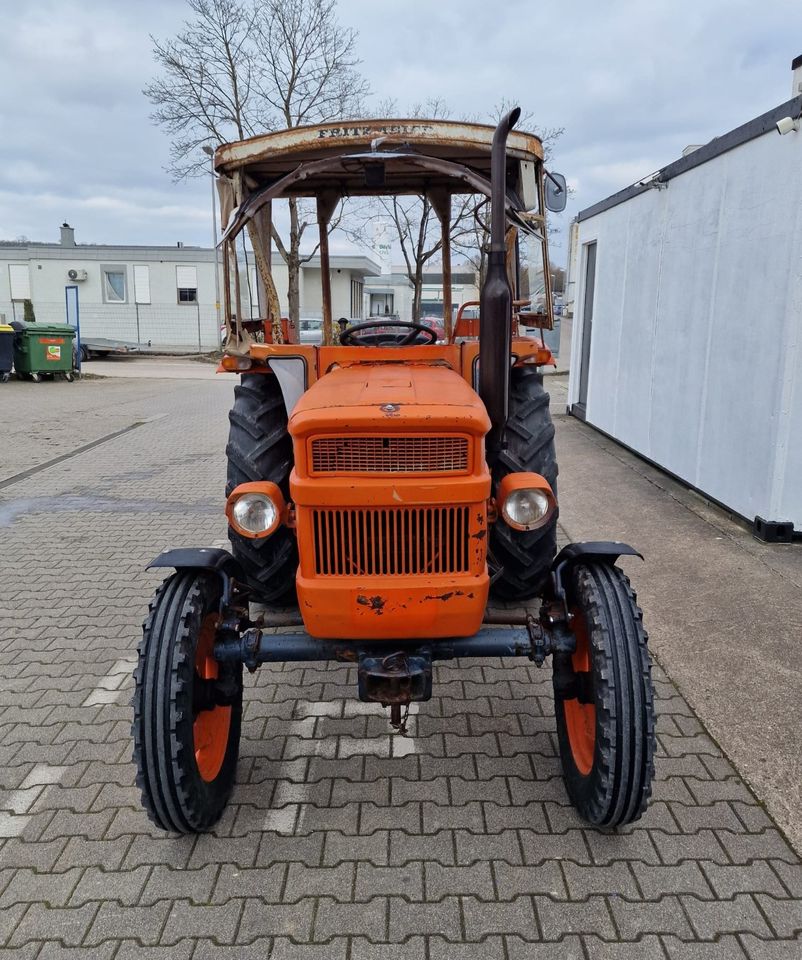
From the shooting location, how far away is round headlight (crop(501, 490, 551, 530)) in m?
2.73

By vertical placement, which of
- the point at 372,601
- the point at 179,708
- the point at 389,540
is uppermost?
the point at 389,540

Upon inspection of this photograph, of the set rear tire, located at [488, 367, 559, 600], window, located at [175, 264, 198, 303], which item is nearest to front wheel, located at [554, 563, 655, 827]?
rear tire, located at [488, 367, 559, 600]

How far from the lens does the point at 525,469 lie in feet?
11.6

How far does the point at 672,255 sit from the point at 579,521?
316 centimetres

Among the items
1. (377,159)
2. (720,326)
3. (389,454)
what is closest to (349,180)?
(377,159)

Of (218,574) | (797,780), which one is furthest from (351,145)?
(797,780)

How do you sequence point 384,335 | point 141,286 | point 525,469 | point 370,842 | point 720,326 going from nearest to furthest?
point 370,842 < point 525,469 < point 384,335 < point 720,326 < point 141,286

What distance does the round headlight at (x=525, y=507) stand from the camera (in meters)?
2.73

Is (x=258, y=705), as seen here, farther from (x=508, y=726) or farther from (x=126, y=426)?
(x=126, y=426)

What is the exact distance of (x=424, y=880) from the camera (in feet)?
7.93

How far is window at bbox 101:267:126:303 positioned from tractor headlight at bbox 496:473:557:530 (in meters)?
35.8

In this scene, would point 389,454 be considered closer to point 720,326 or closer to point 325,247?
point 325,247

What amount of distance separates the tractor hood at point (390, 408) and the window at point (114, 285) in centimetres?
3541

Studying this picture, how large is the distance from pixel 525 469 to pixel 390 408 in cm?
127
